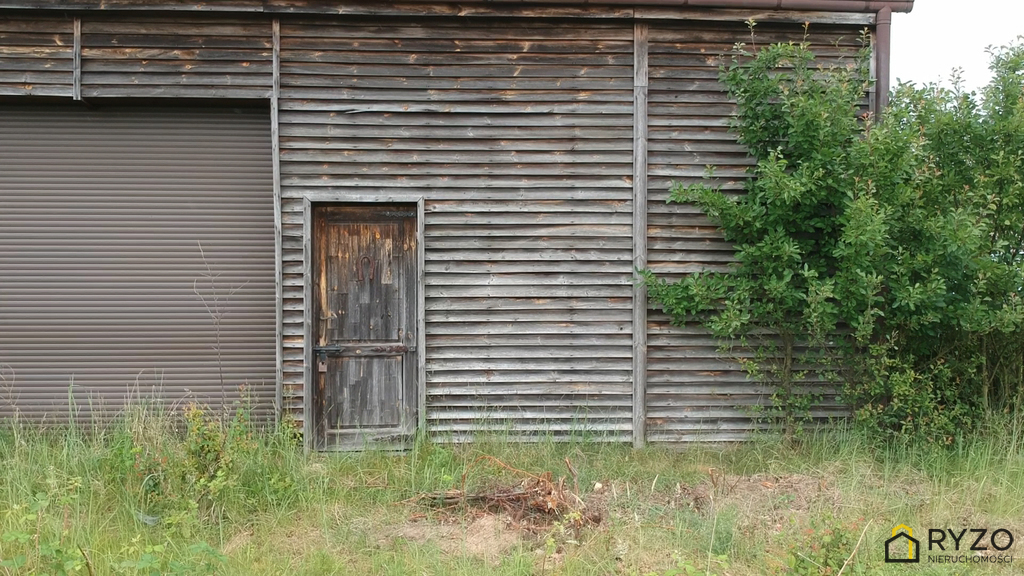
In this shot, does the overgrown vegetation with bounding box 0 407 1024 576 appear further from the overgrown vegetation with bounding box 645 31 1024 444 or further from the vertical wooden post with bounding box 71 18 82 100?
Result: the vertical wooden post with bounding box 71 18 82 100

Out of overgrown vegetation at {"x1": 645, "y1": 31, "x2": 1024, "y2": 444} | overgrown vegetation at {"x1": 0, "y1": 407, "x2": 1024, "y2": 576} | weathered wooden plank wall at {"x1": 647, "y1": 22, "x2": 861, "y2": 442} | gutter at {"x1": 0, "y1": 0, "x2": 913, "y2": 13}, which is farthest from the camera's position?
weathered wooden plank wall at {"x1": 647, "y1": 22, "x2": 861, "y2": 442}

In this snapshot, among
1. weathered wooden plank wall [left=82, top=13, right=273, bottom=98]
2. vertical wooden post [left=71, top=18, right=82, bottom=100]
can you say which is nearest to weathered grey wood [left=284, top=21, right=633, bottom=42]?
weathered wooden plank wall [left=82, top=13, right=273, bottom=98]

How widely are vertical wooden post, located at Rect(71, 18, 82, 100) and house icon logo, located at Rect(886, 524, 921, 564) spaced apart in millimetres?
6975

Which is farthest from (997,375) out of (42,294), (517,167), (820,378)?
(42,294)

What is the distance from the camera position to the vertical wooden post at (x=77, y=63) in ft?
19.5

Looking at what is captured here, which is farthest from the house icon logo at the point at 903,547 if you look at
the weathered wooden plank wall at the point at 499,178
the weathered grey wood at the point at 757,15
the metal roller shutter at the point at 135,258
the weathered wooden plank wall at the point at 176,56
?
the weathered wooden plank wall at the point at 176,56

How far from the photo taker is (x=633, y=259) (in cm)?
618

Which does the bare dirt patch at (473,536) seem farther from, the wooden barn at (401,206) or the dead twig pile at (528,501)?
the wooden barn at (401,206)

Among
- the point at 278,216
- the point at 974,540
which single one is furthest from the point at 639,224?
the point at 974,540

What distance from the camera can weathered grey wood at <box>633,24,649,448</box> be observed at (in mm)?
6148

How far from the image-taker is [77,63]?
5.96 meters

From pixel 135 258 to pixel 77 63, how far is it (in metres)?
1.71

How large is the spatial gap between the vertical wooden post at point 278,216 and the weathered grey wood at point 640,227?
Result: 3062 millimetres

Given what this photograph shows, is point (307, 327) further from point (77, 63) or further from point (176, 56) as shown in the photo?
point (77, 63)
